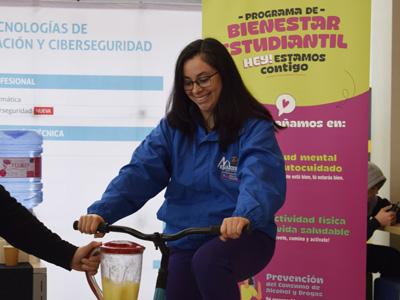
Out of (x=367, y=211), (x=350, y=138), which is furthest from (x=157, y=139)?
(x=367, y=211)

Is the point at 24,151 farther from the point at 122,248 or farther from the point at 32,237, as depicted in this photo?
the point at 122,248

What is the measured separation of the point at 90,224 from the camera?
6.84ft

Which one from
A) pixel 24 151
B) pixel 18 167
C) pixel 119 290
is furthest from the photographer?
pixel 24 151

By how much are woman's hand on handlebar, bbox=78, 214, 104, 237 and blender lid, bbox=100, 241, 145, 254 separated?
204 mm

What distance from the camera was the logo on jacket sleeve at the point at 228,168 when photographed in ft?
7.73

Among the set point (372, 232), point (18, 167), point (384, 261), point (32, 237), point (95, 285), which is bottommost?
point (384, 261)

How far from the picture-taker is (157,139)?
255cm

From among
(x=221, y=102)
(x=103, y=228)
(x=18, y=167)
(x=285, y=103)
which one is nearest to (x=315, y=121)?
(x=285, y=103)

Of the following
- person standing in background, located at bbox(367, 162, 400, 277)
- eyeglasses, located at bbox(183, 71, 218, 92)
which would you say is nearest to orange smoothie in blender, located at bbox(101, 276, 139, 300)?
eyeglasses, located at bbox(183, 71, 218, 92)

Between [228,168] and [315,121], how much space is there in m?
1.54

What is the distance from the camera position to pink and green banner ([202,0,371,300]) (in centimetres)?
373

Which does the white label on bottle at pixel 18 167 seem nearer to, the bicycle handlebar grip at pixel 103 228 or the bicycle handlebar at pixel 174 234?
the bicycle handlebar grip at pixel 103 228

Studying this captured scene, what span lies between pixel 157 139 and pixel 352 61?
1.62 metres

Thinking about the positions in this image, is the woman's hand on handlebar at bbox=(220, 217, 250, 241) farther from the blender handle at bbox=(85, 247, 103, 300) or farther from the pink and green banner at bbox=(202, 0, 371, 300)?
the pink and green banner at bbox=(202, 0, 371, 300)
